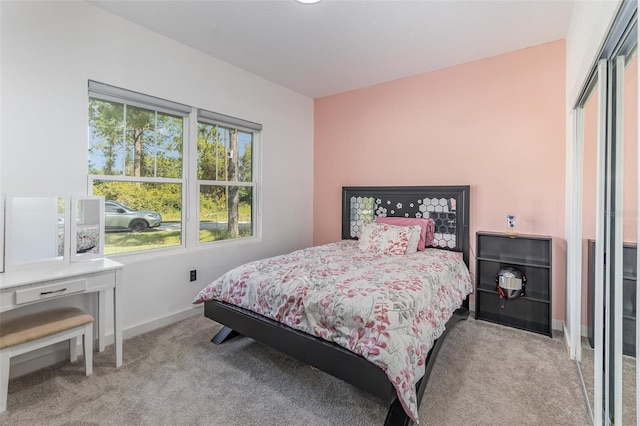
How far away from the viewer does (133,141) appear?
108 inches

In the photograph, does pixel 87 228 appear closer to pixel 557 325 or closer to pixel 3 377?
pixel 3 377

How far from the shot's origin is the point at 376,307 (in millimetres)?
1679

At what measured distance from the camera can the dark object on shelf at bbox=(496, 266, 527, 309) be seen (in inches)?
112

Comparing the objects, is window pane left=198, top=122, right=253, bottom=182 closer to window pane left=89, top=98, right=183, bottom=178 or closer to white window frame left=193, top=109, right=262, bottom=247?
white window frame left=193, top=109, right=262, bottom=247

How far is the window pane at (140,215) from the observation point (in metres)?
2.64

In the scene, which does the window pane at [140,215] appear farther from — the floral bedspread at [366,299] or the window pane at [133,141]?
the floral bedspread at [366,299]

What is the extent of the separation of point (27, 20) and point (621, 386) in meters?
3.88

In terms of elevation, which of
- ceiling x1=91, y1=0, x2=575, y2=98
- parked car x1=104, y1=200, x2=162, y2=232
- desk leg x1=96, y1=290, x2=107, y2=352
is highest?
ceiling x1=91, y1=0, x2=575, y2=98

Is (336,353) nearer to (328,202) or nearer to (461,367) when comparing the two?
(461,367)

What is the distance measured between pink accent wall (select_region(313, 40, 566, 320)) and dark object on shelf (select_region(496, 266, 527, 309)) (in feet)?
1.07

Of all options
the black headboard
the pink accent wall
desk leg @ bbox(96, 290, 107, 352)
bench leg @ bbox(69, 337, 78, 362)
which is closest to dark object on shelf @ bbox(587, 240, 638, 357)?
the pink accent wall

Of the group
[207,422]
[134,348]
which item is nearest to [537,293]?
[207,422]

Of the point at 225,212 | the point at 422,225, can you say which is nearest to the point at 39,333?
the point at 225,212

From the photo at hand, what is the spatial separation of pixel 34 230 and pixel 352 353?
2.23 metres
